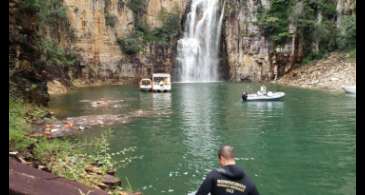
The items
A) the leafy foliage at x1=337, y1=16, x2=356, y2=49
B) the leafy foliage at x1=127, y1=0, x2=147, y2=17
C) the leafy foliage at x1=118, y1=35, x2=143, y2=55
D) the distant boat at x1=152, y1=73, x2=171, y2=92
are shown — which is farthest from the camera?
the leafy foliage at x1=127, y1=0, x2=147, y2=17

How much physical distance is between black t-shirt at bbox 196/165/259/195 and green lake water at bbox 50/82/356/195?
6.36 metres

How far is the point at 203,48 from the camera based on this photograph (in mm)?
65000

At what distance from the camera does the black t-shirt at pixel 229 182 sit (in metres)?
6.07

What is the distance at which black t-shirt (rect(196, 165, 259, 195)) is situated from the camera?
19.9ft

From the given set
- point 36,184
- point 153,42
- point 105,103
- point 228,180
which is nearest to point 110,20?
point 153,42

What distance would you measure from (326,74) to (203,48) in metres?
19.4

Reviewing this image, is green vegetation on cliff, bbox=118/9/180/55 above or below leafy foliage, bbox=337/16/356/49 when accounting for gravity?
above

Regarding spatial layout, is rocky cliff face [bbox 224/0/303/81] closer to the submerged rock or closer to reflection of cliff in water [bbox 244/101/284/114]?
reflection of cliff in water [bbox 244/101/284/114]

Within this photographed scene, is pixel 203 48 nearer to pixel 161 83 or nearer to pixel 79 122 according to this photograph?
pixel 161 83

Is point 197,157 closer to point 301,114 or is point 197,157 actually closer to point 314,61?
point 301,114

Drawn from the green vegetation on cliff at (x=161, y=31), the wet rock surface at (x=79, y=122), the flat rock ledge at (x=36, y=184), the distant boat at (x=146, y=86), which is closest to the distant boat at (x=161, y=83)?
the distant boat at (x=146, y=86)

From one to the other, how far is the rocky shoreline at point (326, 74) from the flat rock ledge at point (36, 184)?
134ft

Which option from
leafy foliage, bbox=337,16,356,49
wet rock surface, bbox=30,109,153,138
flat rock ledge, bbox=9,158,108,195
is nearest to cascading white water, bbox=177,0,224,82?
leafy foliage, bbox=337,16,356,49

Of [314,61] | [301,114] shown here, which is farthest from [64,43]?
[301,114]
